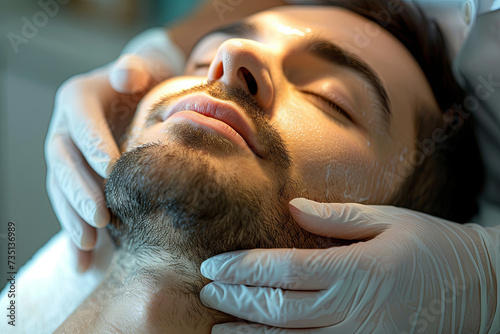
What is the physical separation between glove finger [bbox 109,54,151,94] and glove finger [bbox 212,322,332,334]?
2.43ft

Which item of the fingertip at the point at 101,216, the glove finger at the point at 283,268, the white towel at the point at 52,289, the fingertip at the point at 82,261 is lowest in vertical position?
the white towel at the point at 52,289

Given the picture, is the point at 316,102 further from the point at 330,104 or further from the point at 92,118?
the point at 92,118

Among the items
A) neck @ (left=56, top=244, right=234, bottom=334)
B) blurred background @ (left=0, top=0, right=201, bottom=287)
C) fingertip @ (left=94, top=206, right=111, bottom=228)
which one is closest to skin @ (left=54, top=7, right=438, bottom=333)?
neck @ (left=56, top=244, right=234, bottom=334)

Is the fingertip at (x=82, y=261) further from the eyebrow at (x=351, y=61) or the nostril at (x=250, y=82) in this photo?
the eyebrow at (x=351, y=61)

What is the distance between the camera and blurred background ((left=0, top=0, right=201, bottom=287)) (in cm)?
144

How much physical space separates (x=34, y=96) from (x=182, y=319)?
134 centimetres

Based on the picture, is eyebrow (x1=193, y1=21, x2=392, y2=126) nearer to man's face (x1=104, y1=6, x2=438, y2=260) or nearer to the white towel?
man's face (x1=104, y1=6, x2=438, y2=260)

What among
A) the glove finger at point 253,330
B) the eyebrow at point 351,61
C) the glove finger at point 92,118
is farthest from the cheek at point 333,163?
the glove finger at point 92,118

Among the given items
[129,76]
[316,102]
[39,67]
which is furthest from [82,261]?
[39,67]

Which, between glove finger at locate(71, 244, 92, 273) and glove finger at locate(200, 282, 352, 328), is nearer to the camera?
glove finger at locate(200, 282, 352, 328)

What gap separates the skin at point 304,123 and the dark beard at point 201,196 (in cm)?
2

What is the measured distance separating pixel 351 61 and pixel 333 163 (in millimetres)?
263

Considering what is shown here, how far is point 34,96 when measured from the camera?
5.65 ft

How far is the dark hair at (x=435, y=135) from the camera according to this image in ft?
3.40
